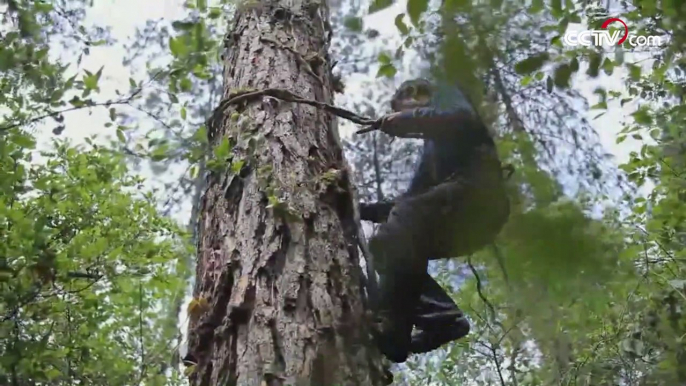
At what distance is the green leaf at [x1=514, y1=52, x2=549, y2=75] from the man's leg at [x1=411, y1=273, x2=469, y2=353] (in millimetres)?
790

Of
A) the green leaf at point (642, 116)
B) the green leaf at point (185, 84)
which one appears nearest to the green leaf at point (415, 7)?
the green leaf at point (185, 84)

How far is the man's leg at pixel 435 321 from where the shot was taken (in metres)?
2.24

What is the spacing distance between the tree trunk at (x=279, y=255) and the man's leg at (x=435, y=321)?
0.47 meters

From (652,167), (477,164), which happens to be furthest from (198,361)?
(652,167)

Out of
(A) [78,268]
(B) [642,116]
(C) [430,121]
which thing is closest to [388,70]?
(C) [430,121]

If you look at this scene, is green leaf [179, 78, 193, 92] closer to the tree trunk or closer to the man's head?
the tree trunk

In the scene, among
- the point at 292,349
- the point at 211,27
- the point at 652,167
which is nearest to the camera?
the point at 292,349

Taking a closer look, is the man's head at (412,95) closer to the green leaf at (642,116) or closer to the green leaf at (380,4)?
the green leaf at (380,4)

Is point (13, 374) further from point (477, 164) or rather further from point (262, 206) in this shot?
point (477, 164)

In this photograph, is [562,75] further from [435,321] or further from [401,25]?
[435,321]

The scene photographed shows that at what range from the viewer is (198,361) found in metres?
1.68

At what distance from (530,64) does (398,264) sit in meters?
0.77

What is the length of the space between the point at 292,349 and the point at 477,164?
975mm

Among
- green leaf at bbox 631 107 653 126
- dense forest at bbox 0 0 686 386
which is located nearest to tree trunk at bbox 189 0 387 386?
dense forest at bbox 0 0 686 386
